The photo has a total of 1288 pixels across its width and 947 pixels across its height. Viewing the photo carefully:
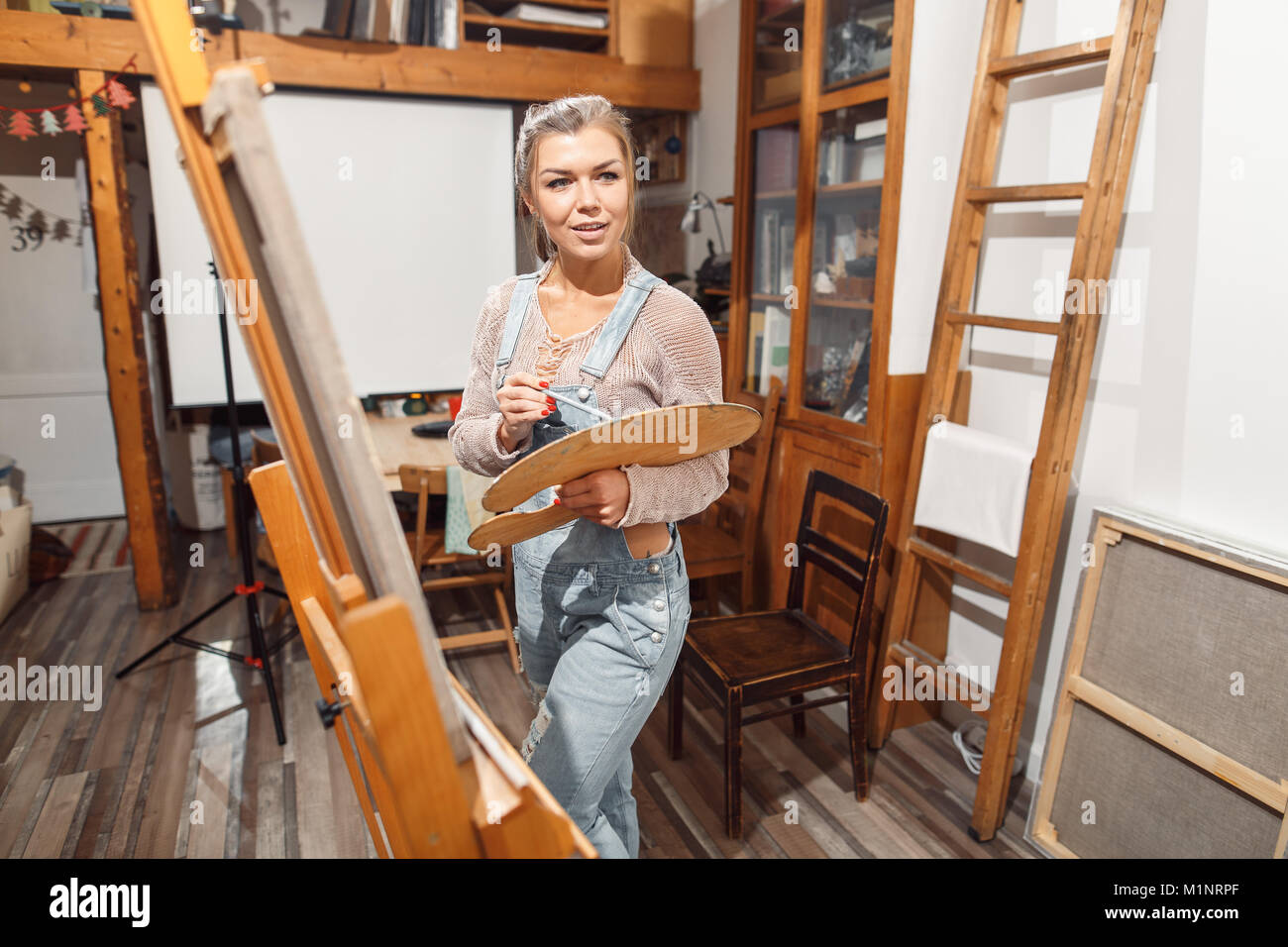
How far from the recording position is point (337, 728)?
3.87 ft

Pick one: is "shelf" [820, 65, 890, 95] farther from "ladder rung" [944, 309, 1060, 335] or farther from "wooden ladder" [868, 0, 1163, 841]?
"ladder rung" [944, 309, 1060, 335]

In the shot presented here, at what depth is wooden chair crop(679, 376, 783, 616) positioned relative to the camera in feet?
9.89

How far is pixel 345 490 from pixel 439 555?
2.44m

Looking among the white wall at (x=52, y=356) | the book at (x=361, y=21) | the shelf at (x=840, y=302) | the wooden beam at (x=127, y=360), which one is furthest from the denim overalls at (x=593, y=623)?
the white wall at (x=52, y=356)

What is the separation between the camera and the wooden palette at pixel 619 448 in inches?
37.9

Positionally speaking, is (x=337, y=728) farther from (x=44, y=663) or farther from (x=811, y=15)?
(x=44, y=663)

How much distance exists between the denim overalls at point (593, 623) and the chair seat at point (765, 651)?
0.87m

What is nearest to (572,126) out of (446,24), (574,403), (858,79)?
(574,403)

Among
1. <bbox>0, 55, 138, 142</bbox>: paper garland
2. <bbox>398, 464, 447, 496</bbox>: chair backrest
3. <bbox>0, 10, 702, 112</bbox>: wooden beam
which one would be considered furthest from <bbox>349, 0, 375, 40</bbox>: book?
<bbox>398, 464, 447, 496</bbox>: chair backrest

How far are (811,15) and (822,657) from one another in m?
1.97

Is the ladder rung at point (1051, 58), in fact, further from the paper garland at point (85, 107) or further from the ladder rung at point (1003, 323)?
the paper garland at point (85, 107)

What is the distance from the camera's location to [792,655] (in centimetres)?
232

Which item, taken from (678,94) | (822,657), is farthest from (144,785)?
(678,94)

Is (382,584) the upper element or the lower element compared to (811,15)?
lower
